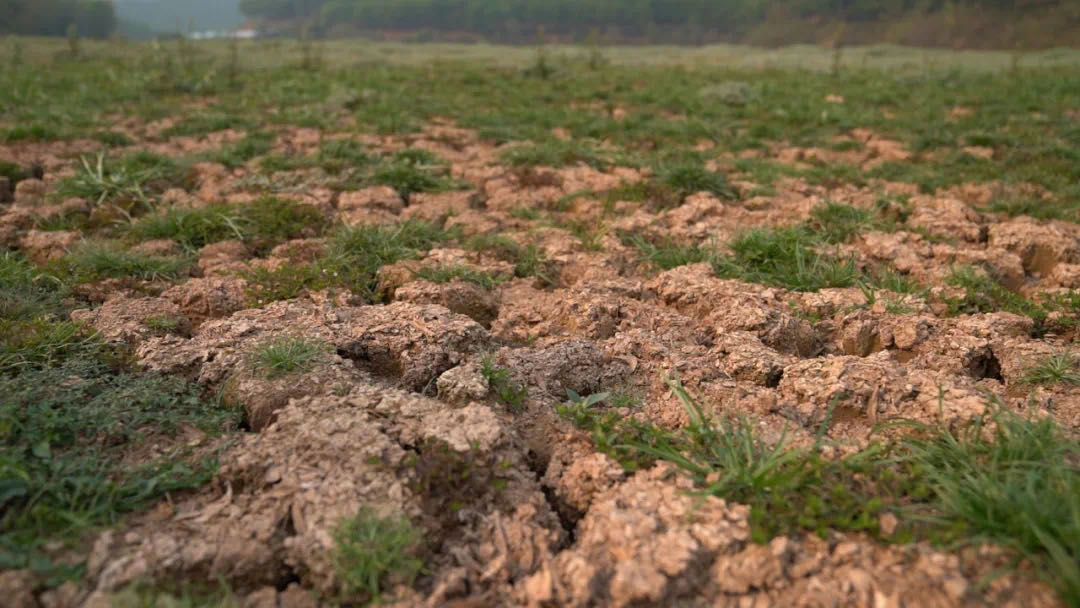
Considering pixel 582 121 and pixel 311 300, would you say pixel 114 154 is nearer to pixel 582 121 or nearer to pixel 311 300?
pixel 311 300

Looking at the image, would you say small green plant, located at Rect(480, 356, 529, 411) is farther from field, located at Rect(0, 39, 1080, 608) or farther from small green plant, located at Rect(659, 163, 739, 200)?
small green plant, located at Rect(659, 163, 739, 200)

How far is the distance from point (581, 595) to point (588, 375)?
3.12 ft

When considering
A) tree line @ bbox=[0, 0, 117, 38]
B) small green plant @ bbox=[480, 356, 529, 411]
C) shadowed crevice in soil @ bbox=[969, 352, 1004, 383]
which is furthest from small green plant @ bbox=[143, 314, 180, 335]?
tree line @ bbox=[0, 0, 117, 38]

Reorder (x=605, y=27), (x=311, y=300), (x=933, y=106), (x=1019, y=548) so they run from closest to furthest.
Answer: (x=1019, y=548) < (x=311, y=300) < (x=933, y=106) < (x=605, y=27)

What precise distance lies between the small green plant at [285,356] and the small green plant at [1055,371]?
2.45m

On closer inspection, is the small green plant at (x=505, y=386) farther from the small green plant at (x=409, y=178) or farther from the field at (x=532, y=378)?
the small green plant at (x=409, y=178)

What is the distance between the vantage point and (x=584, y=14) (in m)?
39.5

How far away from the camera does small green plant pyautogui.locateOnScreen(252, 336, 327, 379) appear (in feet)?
7.18

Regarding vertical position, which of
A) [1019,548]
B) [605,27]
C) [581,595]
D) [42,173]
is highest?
[605,27]

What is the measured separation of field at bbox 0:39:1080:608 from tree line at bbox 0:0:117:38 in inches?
872

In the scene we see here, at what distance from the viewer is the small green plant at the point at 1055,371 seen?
2.29 metres

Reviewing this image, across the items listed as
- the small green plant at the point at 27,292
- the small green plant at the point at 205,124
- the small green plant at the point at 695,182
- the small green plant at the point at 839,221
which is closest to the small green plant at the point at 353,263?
the small green plant at the point at 27,292

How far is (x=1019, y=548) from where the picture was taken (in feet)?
4.82

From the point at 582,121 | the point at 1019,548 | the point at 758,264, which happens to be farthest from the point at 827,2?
the point at 1019,548
